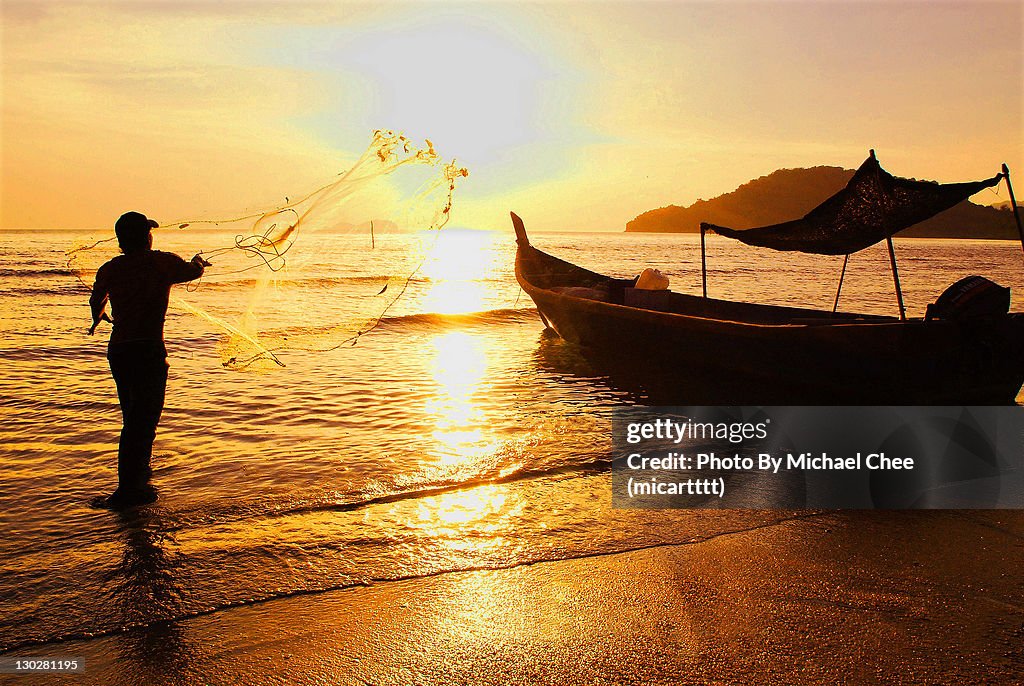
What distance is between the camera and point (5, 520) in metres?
5.54

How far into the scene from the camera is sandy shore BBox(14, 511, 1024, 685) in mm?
3379

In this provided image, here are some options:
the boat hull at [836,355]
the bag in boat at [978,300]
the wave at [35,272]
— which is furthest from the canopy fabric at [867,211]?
the wave at [35,272]

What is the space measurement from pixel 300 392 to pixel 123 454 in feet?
15.7

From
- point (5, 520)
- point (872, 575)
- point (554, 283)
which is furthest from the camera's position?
point (554, 283)

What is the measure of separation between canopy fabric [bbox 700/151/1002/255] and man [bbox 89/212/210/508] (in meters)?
7.45

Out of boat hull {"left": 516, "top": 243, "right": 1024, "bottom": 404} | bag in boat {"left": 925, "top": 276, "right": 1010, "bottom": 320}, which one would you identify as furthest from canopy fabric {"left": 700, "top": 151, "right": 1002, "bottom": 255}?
bag in boat {"left": 925, "top": 276, "right": 1010, "bottom": 320}

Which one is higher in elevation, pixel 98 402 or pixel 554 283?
pixel 554 283

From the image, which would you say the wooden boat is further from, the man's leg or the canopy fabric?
the man's leg

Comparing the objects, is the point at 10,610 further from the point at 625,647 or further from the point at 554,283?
the point at 554,283

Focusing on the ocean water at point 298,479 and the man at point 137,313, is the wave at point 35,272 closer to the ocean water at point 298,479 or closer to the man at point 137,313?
the ocean water at point 298,479

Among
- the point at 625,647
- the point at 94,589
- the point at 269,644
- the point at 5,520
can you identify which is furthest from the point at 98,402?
the point at 625,647

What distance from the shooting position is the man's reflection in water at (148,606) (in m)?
3.48

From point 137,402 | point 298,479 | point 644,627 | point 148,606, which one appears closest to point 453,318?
point 298,479

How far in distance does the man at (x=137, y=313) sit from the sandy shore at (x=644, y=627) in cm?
222
